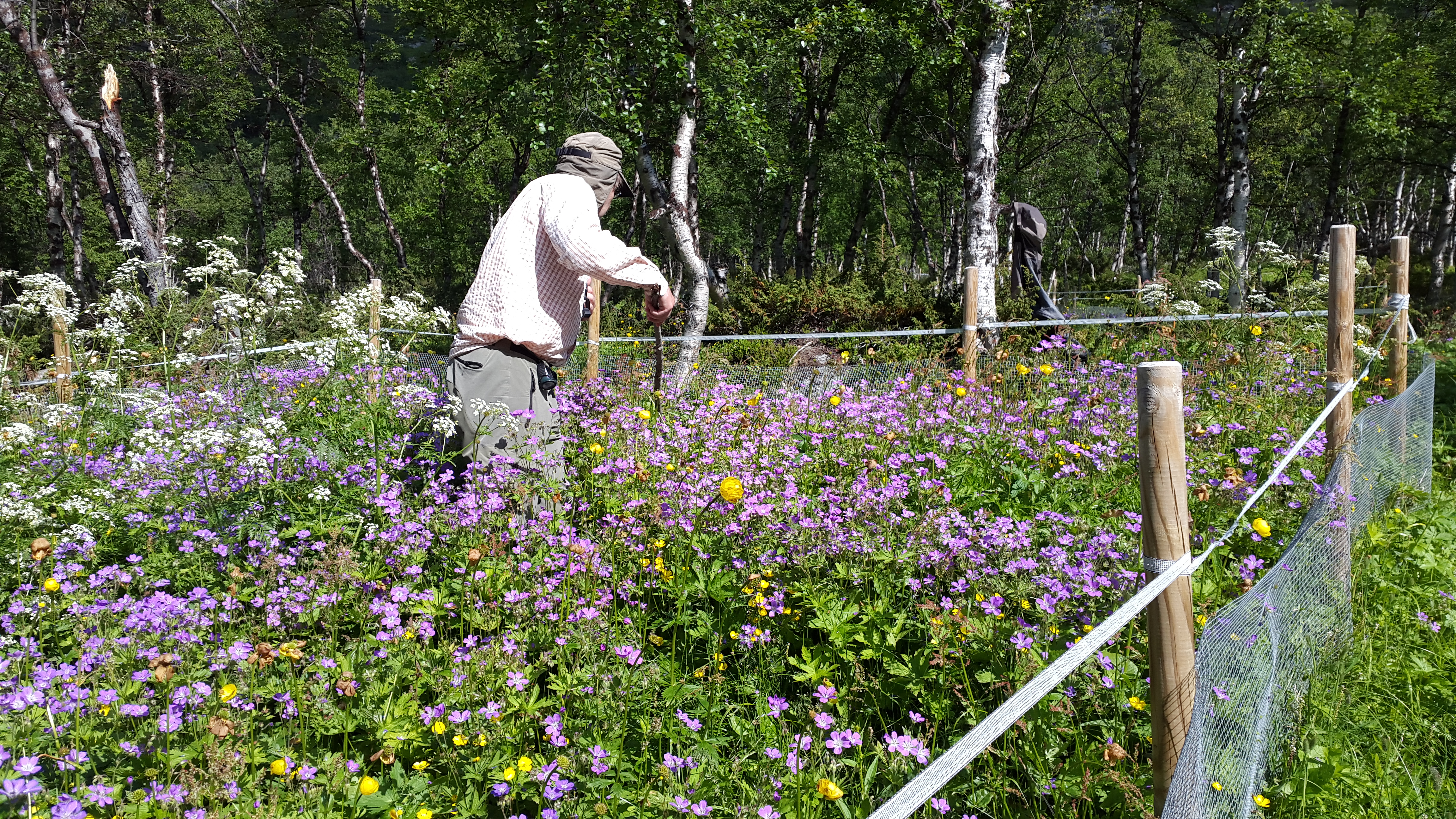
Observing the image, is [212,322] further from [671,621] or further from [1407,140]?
[1407,140]

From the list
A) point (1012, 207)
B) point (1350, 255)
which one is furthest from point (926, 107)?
point (1350, 255)

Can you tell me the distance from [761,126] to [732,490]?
10308 millimetres

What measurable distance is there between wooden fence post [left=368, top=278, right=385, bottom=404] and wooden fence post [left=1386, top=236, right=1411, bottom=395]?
6257 mm

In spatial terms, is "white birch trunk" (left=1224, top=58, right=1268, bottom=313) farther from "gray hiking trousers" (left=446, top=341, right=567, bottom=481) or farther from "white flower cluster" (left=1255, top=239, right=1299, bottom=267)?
"gray hiking trousers" (left=446, top=341, right=567, bottom=481)

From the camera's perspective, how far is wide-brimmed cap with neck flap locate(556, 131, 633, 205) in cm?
399

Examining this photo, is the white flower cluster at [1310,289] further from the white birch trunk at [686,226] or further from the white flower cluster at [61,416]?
the white flower cluster at [61,416]

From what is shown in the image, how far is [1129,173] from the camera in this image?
74.7ft

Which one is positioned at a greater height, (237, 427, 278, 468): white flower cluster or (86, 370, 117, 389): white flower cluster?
(86, 370, 117, 389): white flower cluster

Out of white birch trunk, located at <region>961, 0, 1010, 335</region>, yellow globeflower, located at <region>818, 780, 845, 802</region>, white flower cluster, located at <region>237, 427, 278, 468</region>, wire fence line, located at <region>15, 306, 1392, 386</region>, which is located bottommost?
yellow globeflower, located at <region>818, 780, 845, 802</region>

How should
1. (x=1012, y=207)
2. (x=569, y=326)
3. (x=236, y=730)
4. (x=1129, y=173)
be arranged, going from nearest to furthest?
(x=236, y=730), (x=569, y=326), (x=1012, y=207), (x=1129, y=173)

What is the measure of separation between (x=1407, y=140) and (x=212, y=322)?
31154 millimetres

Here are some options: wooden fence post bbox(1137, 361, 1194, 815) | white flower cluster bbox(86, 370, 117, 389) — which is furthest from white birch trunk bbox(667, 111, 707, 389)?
wooden fence post bbox(1137, 361, 1194, 815)

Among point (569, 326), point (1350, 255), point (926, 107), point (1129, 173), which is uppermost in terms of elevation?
point (926, 107)

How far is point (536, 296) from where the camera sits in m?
3.84
